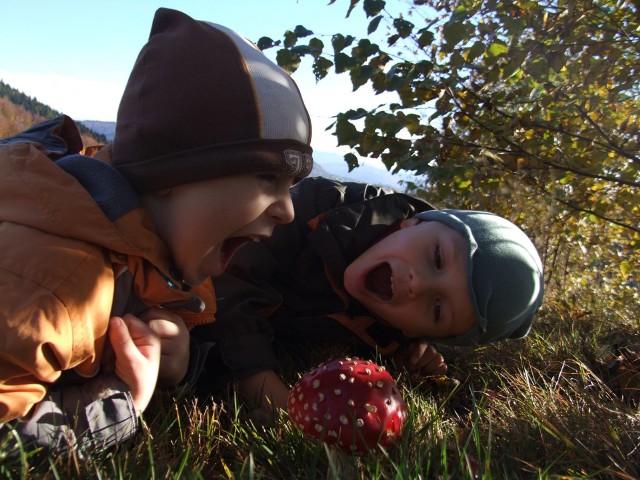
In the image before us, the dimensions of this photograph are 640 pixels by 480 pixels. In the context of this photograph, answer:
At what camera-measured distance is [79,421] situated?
5.10 feet

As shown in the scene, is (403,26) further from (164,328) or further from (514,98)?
(164,328)

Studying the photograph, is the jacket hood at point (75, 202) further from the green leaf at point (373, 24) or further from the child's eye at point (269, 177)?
the green leaf at point (373, 24)

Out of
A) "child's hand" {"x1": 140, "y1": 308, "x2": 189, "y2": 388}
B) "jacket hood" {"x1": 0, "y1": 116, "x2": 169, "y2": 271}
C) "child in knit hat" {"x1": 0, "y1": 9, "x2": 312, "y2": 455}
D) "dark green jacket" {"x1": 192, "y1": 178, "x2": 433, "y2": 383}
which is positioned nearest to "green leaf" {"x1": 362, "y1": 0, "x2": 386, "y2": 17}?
"dark green jacket" {"x1": 192, "y1": 178, "x2": 433, "y2": 383}

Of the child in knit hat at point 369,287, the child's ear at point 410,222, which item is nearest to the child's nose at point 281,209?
the child in knit hat at point 369,287

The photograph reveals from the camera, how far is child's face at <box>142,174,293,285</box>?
1.79 meters

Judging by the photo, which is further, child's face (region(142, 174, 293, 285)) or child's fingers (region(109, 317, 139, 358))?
child's face (region(142, 174, 293, 285))

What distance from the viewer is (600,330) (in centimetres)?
302

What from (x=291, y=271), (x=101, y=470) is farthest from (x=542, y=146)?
(x=101, y=470)

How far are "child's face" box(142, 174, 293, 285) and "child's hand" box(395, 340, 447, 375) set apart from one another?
3.79 ft

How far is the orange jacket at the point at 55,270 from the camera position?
1.37 m

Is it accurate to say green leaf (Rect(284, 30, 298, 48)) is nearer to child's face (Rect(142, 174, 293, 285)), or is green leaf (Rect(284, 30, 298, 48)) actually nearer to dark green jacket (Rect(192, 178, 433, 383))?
dark green jacket (Rect(192, 178, 433, 383))

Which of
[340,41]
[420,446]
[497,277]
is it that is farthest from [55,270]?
[340,41]

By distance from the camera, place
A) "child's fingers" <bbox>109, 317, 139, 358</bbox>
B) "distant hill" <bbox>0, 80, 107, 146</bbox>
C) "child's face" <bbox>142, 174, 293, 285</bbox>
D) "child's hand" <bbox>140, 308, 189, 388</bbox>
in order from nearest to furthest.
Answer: "child's fingers" <bbox>109, 317, 139, 358</bbox>, "child's face" <bbox>142, 174, 293, 285</bbox>, "child's hand" <bbox>140, 308, 189, 388</bbox>, "distant hill" <bbox>0, 80, 107, 146</bbox>

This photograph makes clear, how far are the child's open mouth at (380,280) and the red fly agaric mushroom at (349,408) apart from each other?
99cm
